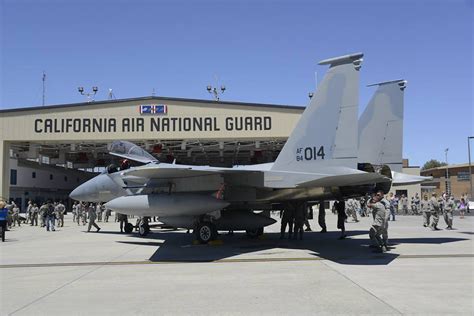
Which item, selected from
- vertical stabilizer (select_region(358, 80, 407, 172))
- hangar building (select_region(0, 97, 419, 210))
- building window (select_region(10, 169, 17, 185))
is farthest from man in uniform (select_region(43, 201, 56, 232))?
building window (select_region(10, 169, 17, 185))

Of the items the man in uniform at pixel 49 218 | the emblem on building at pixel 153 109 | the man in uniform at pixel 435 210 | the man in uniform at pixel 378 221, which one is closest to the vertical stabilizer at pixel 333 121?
the man in uniform at pixel 378 221

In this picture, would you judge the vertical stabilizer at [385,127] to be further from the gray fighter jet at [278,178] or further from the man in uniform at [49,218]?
the man in uniform at [49,218]

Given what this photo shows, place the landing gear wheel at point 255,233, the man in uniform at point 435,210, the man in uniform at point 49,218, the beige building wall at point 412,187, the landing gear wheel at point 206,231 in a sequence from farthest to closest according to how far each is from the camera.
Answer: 1. the beige building wall at point 412,187
2. the man in uniform at point 49,218
3. the man in uniform at point 435,210
4. the landing gear wheel at point 255,233
5. the landing gear wheel at point 206,231

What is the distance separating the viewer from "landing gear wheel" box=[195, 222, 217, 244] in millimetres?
13023

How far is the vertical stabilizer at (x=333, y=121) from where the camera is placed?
10188mm

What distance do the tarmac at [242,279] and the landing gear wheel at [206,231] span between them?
0.31 metres

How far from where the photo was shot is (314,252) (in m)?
11.0

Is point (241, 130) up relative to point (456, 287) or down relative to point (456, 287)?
up

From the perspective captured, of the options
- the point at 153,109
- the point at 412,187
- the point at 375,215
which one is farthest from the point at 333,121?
the point at 412,187

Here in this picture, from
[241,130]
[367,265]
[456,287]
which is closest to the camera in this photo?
[456,287]

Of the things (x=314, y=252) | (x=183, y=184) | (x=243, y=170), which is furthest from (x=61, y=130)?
(x=314, y=252)

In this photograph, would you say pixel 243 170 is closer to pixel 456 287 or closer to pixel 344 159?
pixel 344 159

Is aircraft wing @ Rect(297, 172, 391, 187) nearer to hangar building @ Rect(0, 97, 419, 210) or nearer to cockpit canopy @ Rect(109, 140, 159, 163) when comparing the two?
cockpit canopy @ Rect(109, 140, 159, 163)

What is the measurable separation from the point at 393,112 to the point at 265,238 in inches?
243
